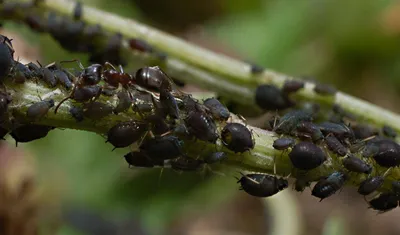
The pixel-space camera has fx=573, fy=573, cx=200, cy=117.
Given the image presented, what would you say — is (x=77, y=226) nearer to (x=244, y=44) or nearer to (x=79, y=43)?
(x=79, y=43)

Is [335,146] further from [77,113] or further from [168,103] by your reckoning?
[77,113]

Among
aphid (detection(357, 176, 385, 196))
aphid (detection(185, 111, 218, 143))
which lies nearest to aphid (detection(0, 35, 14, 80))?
aphid (detection(185, 111, 218, 143))

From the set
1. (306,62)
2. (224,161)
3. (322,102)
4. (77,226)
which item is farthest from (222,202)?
(224,161)

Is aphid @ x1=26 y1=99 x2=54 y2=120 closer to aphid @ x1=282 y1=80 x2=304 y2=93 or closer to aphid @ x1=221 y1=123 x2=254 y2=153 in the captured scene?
aphid @ x1=221 y1=123 x2=254 y2=153

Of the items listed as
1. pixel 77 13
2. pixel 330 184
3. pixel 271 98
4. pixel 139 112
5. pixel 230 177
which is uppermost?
pixel 139 112

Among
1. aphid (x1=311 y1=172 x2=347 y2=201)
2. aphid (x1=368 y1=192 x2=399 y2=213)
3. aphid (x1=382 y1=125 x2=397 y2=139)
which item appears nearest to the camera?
aphid (x1=311 y1=172 x2=347 y2=201)

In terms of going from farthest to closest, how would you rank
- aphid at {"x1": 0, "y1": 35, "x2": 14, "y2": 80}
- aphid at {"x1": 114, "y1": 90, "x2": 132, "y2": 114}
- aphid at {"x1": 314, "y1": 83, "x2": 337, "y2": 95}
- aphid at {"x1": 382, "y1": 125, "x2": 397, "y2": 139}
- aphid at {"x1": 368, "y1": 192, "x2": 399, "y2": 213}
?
aphid at {"x1": 314, "y1": 83, "x2": 337, "y2": 95}
aphid at {"x1": 382, "y1": 125, "x2": 397, "y2": 139}
aphid at {"x1": 368, "y1": 192, "x2": 399, "y2": 213}
aphid at {"x1": 114, "y1": 90, "x2": 132, "y2": 114}
aphid at {"x1": 0, "y1": 35, "x2": 14, "y2": 80}

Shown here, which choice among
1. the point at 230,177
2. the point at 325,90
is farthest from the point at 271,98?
the point at 230,177
